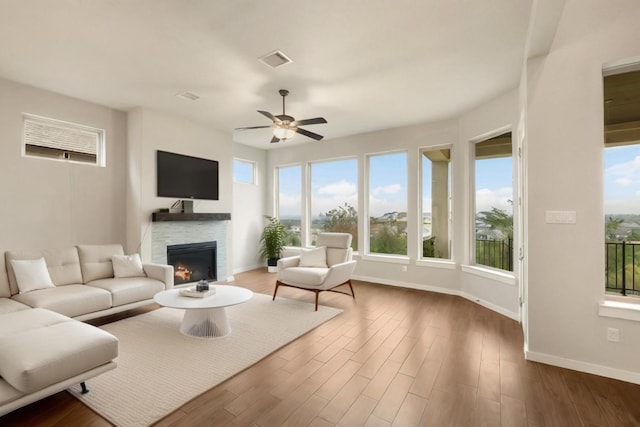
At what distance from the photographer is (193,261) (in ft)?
16.9

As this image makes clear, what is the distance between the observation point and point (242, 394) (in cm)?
208

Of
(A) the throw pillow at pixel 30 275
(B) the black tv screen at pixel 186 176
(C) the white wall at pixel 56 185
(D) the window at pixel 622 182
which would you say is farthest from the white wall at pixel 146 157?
(D) the window at pixel 622 182

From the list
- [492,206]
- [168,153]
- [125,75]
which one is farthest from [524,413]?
[168,153]

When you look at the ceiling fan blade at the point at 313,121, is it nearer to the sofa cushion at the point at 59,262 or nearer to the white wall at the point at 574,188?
the white wall at the point at 574,188

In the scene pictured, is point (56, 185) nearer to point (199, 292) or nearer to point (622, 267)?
point (199, 292)

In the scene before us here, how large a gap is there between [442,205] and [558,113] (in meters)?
2.64

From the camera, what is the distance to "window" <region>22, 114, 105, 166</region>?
12.4ft

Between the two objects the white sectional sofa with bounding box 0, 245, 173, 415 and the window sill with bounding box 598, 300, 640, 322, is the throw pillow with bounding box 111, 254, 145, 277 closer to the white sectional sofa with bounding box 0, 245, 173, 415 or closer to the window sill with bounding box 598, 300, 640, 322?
the white sectional sofa with bounding box 0, 245, 173, 415

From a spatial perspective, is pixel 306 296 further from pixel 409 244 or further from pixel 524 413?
pixel 524 413

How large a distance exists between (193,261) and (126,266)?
4.55 ft

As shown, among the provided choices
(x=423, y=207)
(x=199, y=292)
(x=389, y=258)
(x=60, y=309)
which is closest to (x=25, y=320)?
(x=60, y=309)

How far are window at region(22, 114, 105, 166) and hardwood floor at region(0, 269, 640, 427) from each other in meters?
3.32

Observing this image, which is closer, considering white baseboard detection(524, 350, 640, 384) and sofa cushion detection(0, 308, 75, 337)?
sofa cushion detection(0, 308, 75, 337)

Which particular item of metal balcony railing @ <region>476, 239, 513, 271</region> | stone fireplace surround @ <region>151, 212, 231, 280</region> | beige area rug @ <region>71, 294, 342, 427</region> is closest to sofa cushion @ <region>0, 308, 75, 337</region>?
beige area rug @ <region>71, 294, 342, 427</region>
